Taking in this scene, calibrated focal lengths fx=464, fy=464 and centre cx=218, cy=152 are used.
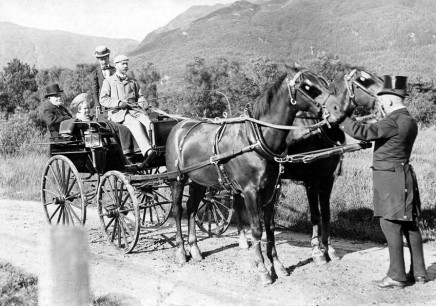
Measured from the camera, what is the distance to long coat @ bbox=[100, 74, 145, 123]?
7.93 meters

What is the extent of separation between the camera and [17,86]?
178ft

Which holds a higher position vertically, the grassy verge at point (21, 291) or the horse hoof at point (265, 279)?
the grassy verge at point (21, 291)

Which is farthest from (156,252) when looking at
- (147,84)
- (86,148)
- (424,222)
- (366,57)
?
(366,57)

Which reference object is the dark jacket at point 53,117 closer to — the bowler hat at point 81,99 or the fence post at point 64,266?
the bowler hat at point 81,99

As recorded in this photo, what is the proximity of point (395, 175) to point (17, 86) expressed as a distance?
55745mm

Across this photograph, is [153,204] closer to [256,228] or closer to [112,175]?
[112,175]

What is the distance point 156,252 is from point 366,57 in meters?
65.1

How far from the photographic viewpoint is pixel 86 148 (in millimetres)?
8297

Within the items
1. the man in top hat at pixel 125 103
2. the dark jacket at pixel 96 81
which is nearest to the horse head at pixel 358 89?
the man in top hat at pixel 125 103

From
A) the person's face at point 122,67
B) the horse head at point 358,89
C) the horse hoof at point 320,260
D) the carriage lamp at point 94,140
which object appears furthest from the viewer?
the person's face at point 122,67

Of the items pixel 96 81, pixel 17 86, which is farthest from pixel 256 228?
pixel 17 86

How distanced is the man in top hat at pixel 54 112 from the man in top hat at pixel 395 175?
563 centimetres

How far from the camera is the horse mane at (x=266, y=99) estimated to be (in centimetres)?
588

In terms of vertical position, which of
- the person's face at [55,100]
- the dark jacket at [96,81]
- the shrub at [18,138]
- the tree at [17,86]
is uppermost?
the tree at [17,86]
